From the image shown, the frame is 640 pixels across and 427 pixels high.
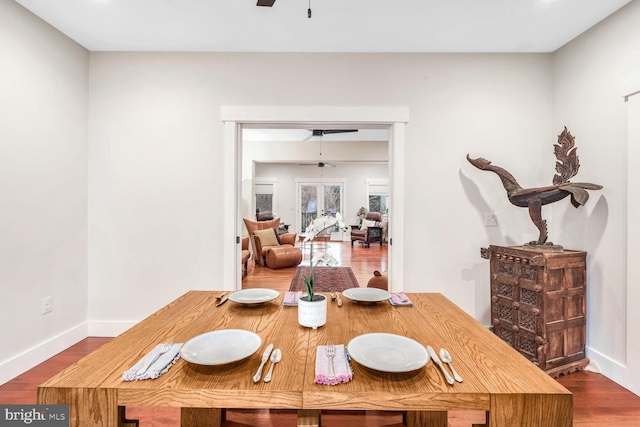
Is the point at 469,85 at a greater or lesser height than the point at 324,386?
greater

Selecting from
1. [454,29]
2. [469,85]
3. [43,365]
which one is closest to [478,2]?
[454,29]

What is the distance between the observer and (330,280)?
5094mm

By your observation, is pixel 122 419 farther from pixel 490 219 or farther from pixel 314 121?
pixel 490 219

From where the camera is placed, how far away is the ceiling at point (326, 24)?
2168mm

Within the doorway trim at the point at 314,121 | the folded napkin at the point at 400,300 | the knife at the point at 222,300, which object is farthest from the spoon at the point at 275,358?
the doorway trim at the point at 314,121

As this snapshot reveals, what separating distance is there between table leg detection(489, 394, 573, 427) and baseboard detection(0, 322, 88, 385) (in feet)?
9.51

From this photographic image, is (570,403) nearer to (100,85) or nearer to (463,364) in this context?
(463,364)

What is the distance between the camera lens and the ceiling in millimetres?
2168

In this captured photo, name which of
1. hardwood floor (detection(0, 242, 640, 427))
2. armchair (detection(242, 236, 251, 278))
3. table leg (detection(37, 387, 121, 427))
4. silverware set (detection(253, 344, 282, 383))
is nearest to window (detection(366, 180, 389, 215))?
armchair (detection(242, 236, 251, 278))

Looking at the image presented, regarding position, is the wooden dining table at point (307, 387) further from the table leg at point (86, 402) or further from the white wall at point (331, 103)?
the white wall at point (331, 103)

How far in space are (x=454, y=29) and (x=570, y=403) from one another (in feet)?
8.26

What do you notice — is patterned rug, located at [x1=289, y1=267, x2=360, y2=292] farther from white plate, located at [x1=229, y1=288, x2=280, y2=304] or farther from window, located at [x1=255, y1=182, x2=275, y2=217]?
window, located at [x1=255, y1=182, x2=275, y2=217]

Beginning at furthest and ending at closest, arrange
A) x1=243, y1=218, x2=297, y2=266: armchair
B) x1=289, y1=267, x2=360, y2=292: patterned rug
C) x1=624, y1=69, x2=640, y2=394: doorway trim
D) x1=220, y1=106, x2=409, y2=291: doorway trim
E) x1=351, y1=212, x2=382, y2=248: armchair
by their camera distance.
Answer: x1=351, y1=212, x2=382, y2=248: armchair, x1=243, y1=218, x2=297, y2=266: armchair, x1=289, y1=267, x2=360, y2=292: patterned rug, x1=220, y1=106, x2=409, y2=291: doorway trim, x1=624, y1=69, x2=640, y2=394: doorway trim

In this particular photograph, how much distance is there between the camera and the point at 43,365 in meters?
2.35
